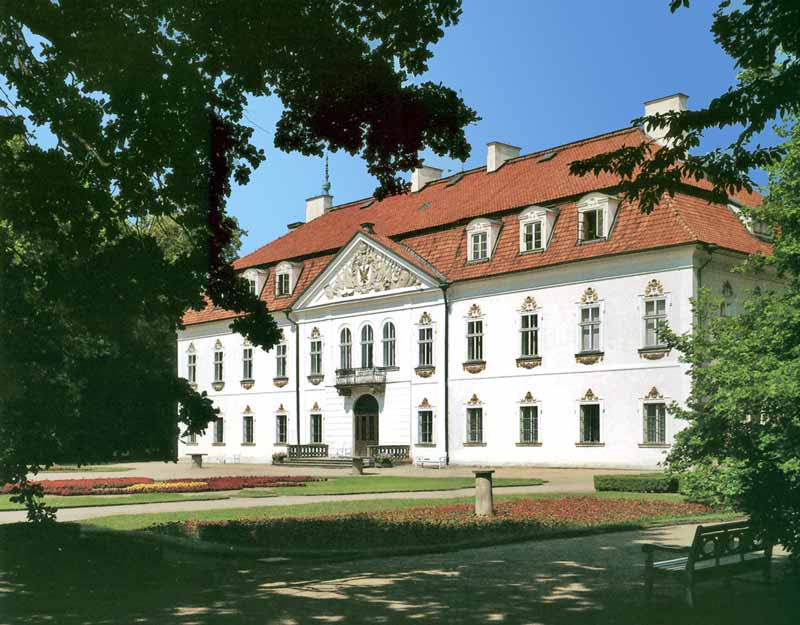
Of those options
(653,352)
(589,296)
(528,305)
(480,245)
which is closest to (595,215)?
(589,296)

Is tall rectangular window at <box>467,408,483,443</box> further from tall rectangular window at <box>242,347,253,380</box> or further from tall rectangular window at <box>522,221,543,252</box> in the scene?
tall rectangular window at <box>242,347,253,380</box>

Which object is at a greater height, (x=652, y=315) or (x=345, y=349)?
(x=652, y=315)

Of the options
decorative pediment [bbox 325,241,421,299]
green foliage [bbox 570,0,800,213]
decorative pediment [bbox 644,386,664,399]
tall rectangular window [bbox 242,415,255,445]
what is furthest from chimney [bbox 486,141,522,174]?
green foliage [bbox 570,0,800,213]

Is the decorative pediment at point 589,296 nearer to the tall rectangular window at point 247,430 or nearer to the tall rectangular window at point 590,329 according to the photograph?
the tall rectangular window at point 590,329

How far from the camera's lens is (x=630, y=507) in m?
18.6

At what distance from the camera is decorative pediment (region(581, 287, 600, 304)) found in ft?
118

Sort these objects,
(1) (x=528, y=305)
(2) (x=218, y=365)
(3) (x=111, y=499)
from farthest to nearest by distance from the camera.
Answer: (2) (x=218, y=365) → (1) (x=528, y=305) → (3) (x=111, y=499)

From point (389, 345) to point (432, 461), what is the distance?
5450mm

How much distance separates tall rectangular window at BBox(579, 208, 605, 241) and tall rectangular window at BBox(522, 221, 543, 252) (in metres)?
1.79

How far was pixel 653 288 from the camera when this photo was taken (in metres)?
34.2

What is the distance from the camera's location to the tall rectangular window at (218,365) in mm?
53219

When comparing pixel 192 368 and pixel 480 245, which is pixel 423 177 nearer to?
pixel 480 245

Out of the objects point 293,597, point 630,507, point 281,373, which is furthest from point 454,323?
point 293,597

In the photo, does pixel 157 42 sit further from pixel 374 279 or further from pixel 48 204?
pixel 374 279
